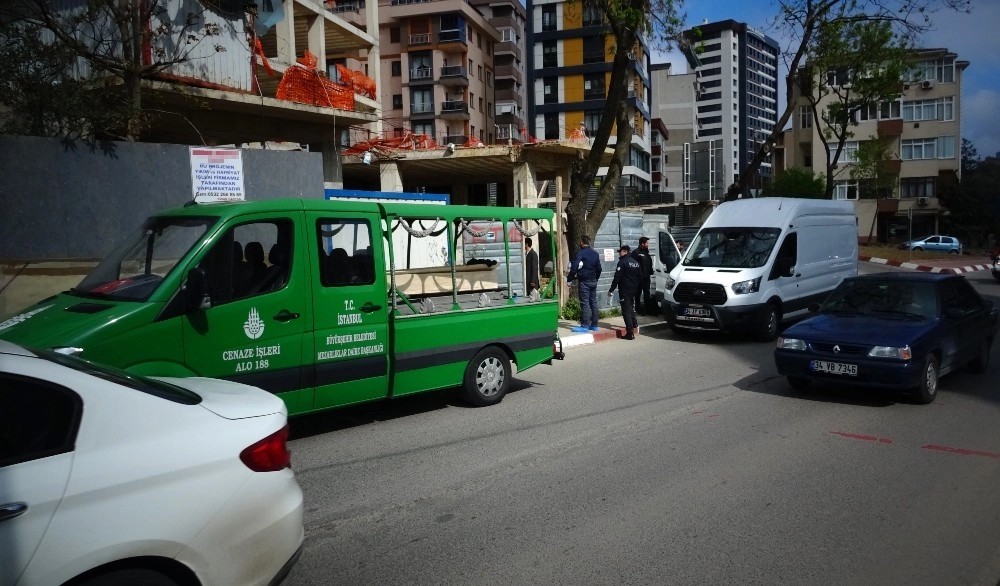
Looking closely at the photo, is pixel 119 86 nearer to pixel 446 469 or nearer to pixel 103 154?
pixel 103 154

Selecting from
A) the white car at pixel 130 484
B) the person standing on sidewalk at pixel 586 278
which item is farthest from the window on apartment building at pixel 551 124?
the white car at pixel 130 484

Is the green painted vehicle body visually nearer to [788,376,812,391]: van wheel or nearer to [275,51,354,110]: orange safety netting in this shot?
[788,376,812,391]: van wheel

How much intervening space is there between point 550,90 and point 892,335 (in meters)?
62.1

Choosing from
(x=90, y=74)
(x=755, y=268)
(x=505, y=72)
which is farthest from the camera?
(x=505, y=72)

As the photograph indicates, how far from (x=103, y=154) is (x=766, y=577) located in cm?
1113

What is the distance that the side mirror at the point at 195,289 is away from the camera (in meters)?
6.20

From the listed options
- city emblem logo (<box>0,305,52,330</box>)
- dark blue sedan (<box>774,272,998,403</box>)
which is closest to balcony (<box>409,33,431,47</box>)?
dark blue sedan (<box>774,272,998,403</box>)

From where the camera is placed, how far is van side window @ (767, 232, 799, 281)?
14405 millimetres

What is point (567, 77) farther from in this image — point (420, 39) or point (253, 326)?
point (253, 326)

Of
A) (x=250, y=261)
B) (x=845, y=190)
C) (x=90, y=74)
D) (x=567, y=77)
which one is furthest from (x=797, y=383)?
(x=845, y=190)

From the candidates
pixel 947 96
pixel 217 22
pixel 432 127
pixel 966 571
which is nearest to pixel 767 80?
pixel 947 96

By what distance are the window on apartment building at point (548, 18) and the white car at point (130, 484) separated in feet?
225

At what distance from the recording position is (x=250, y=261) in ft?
22.5

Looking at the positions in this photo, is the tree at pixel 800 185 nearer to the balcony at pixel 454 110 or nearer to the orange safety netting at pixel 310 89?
the balcony at pixel 454 110
